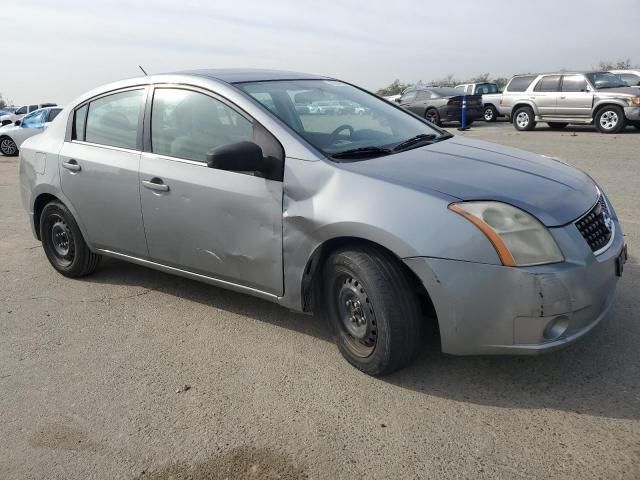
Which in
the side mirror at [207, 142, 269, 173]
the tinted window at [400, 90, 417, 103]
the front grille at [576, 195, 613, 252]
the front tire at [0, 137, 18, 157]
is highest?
the side mirror at [207, 142, 269, 173]

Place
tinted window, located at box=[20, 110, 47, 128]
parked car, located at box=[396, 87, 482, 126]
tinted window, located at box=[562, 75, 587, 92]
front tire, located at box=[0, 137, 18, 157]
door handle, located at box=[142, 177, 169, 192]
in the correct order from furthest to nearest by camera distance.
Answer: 1. parked car, located at box=[396, 87, 482, 126]
2. front tire, located at box=[0, 137, 18, 157]
3. tinted window, located at box=[20, 110, 47, 128]
4. tinted window, located at box=[562, 75, 587, 92]
5. door handle, located at box=[142, 177, 169, 192]

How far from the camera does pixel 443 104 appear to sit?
67.7 feet

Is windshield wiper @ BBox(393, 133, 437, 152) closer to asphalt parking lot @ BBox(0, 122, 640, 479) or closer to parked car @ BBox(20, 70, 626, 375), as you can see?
parked car @ BBox(20, 70, 626, 375)

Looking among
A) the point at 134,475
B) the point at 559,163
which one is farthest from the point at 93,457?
the point at 559,163

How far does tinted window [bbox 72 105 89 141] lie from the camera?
4680 mm

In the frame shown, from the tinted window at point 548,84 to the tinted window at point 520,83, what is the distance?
1.43 feet

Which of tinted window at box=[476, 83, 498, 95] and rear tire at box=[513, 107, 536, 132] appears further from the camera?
tinted window at box=[476, 83, 498, 95]

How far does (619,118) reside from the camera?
15133mm

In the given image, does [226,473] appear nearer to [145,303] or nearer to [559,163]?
[145,303]

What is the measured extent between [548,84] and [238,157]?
51.7ft

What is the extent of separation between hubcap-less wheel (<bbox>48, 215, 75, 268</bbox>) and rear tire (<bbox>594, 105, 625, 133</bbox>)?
569 inches

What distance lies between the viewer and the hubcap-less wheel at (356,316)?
3127mm

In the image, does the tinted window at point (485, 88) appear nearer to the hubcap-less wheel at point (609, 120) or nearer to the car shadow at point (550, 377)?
the hubcap-less wheel at point (609, 120)

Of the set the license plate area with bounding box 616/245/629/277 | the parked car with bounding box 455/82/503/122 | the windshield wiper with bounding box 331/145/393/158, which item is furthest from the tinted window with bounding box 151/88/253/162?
the parked car with bounding box 455/82/503/122
